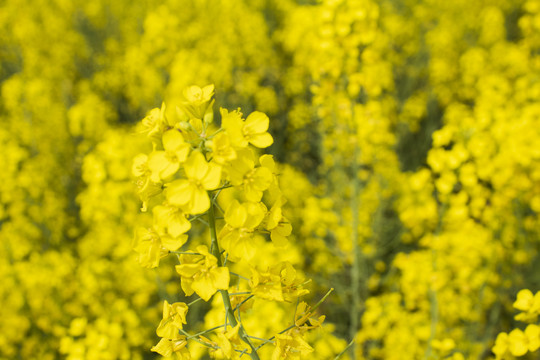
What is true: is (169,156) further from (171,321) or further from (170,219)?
(171,321)

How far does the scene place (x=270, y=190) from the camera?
121 centimetres

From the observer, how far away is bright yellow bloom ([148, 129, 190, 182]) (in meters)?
1.09

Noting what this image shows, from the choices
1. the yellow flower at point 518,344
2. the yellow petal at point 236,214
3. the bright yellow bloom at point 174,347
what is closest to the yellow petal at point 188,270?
the yellow petal at point 236,214

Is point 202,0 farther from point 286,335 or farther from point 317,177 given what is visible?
point 286,335

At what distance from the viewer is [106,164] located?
3680 millimetres

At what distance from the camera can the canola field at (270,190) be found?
48.6 inches

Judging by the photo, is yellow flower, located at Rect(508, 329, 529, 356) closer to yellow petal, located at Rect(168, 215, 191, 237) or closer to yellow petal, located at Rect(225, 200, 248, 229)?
yellow petal, located at Rect(225, 200, 248, 229)

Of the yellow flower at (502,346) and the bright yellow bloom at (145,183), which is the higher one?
the bright yellow bloom at (145,183)

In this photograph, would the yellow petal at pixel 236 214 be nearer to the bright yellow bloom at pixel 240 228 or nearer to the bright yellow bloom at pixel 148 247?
the bright yellow bloom at pixel 240 228

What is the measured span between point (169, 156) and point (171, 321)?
1.81 feet

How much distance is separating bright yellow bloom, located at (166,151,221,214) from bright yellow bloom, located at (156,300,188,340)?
37cm

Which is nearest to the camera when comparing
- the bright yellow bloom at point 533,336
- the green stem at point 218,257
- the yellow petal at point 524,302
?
the green stem at point 218,257

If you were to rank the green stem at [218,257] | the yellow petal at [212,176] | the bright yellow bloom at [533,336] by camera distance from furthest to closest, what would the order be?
1. the bright yellow bloom at [533,336]
2. the green stem at [218,257]
3. the yellow petal at [212,176]

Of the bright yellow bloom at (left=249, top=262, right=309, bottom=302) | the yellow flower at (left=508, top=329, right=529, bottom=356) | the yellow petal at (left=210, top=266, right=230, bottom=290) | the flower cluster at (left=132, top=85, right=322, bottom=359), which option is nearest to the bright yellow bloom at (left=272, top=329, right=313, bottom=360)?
the flower cluster at (left=132, top=85, right=322, bottom=359)
